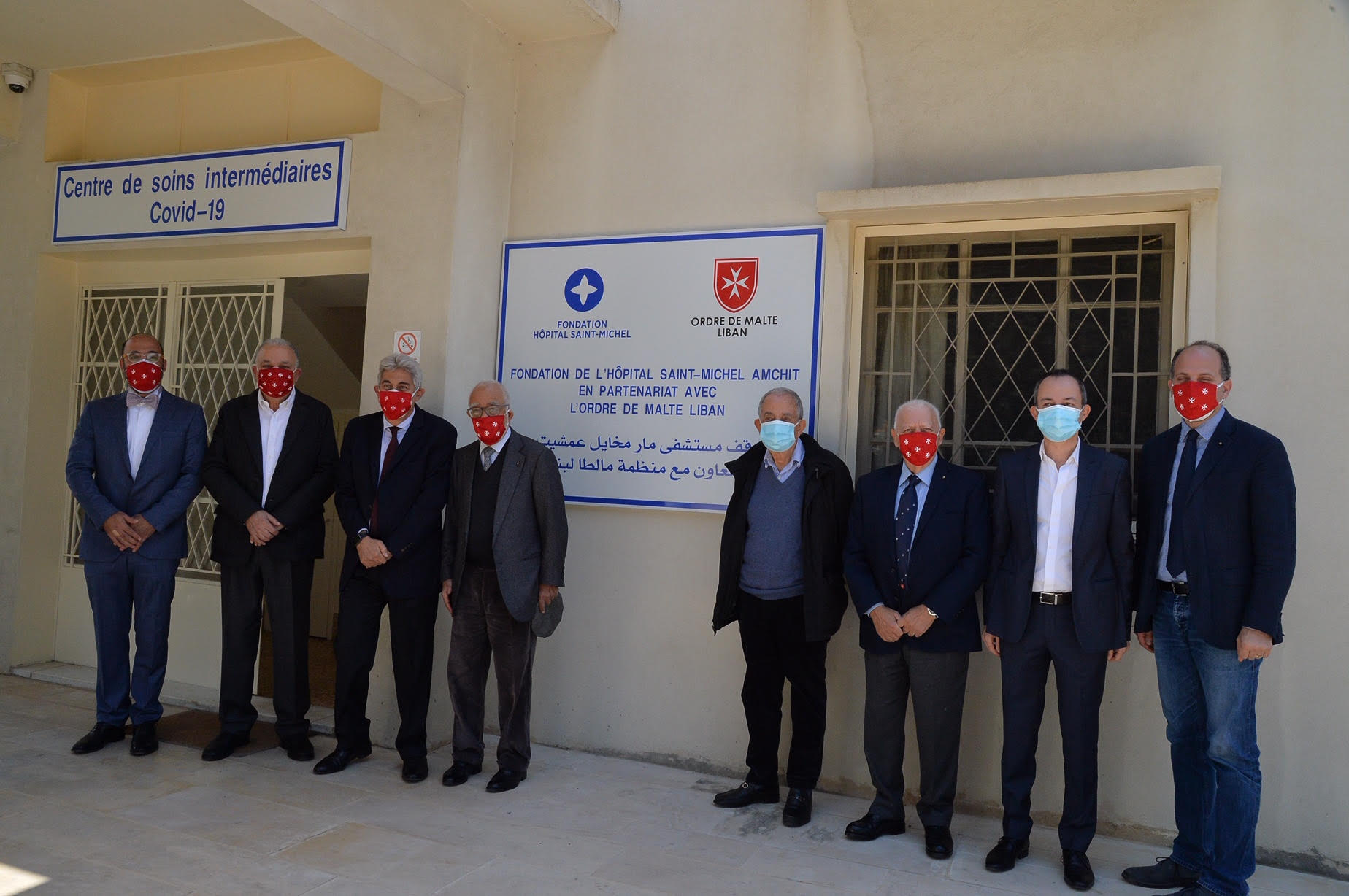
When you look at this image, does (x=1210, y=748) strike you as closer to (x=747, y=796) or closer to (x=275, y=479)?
(x=747, y=796)

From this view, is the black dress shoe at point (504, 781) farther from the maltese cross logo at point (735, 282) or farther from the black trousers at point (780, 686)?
the maltese cross logo at point (735, 282)

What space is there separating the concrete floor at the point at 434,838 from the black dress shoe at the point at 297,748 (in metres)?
0.08

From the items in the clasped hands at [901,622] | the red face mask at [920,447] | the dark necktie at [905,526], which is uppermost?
the red face mask at [920,447]

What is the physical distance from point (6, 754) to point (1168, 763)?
196 inches

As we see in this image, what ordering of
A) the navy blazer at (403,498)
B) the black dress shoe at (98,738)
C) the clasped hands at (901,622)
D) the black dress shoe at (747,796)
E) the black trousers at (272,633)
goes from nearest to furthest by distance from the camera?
the clasped hands at (901,622) < the black dress shoe at (747,796) < the navy blazer at (403,498) < the black dress shoe at (98,738) < the black trousers at (272,633)

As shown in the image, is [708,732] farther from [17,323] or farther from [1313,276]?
[17,323]

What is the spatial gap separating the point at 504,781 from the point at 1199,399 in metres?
3.12

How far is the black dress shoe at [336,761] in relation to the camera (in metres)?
4.45

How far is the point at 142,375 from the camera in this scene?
15.6ft

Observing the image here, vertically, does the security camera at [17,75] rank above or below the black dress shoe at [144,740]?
above

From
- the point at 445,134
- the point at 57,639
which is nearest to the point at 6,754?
the point at 57,639

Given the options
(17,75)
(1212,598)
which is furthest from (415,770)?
(17,75)

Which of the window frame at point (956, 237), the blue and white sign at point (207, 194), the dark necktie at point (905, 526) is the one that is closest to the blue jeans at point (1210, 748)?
the dark necktie at point (905, 526)

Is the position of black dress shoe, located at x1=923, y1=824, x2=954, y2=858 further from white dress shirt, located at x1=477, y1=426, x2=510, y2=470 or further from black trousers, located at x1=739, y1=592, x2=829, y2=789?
white dress shirt, located at x1=477, y1=426, x2=510, y2=470
